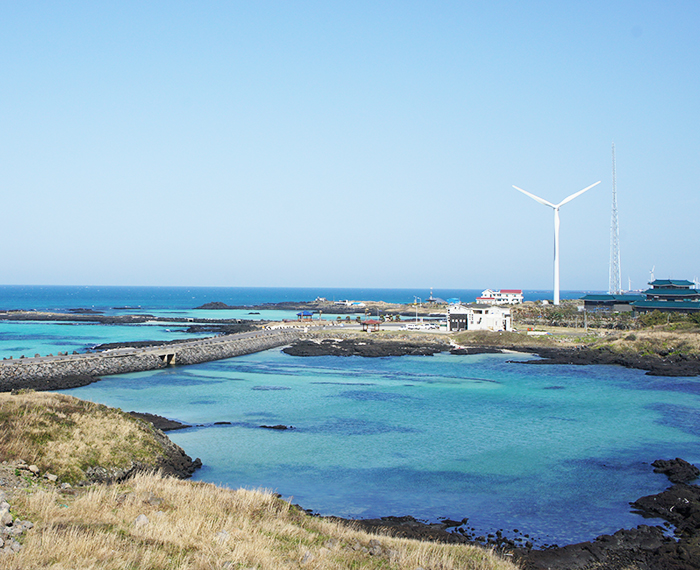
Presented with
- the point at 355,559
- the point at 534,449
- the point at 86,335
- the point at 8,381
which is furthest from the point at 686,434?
the point at 86,335

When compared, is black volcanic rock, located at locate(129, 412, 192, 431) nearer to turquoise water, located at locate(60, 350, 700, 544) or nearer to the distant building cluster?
turquoise water, located at locate(60, 350, 700, 544)

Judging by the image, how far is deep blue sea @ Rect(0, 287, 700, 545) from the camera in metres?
19.5

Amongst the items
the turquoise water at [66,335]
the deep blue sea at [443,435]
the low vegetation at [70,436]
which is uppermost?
the low vegetation at [70,436]

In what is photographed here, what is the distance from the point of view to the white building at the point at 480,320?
8306cm

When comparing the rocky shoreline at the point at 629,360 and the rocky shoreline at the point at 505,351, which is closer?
the rocky shoreline at the point at 629,360

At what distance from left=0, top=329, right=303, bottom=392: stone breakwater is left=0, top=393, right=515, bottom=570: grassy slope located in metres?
29.6

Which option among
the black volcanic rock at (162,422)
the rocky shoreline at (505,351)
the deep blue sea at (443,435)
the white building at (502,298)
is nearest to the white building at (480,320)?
the rocky shoreline at (505,351)

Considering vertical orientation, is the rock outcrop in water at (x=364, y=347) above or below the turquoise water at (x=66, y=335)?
below

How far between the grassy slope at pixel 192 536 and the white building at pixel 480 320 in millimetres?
71048

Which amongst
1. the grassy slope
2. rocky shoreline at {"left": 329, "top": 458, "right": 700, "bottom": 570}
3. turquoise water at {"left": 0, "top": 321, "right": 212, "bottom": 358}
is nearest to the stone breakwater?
turquoise water at {"left": 0, "top": 321, "right": 212, "bottom": 358}

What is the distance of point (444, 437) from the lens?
95.0 feet

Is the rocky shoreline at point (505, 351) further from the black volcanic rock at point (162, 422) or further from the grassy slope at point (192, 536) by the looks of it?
the grassy slope at point (192, 536)

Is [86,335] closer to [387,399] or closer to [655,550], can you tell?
[387,399]

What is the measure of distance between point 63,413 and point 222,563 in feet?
48.7
